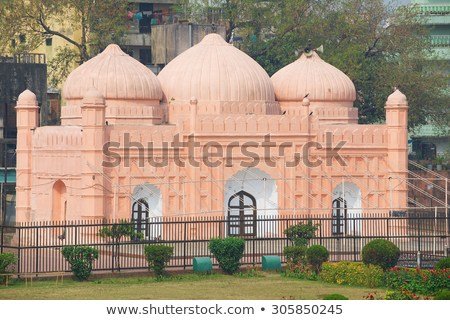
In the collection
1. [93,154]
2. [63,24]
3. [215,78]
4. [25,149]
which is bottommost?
[93,154]

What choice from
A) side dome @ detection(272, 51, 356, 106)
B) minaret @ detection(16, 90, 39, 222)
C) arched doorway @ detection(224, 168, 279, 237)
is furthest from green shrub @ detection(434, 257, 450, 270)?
minaret @ detection(16, 90, 39, 222)

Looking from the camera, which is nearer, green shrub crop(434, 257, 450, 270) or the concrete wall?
green shrub crop(434, 257, 450, 270)

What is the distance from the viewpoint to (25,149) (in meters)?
53.1

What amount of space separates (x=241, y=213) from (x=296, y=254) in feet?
27.1

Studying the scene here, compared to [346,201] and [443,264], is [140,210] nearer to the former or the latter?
[346,201]

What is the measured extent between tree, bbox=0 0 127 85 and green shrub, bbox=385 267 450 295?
2884cm

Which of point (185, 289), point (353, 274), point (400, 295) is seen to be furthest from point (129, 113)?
point (400, 295)

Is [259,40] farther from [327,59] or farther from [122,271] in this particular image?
[122,271]

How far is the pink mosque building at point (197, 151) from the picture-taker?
166 ft

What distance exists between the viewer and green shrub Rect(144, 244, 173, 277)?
42719 millimetres

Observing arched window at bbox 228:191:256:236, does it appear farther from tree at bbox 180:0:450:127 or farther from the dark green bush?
tree at bbox 180:0:450:127

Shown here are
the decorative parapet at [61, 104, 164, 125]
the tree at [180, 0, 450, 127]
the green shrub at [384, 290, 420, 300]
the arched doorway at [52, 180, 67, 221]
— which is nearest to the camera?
the green shrub at [384, 290, 420, 300]

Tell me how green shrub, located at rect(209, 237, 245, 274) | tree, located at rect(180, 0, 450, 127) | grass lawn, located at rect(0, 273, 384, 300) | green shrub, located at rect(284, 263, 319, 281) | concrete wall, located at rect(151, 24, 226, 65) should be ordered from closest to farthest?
grass lawn, located at rect(0, 273, 384, 300), green shrub, located at rect(284, 263, 319, 281), green shrub, located at rect(209, 237, 245, 274), concrete wall, located at rect(151, 24, 226, 65), tree, located at rect(180, 0, 450, 127)

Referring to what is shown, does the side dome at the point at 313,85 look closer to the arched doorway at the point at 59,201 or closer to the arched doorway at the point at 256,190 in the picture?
the arched doorway at the point at 256,190
